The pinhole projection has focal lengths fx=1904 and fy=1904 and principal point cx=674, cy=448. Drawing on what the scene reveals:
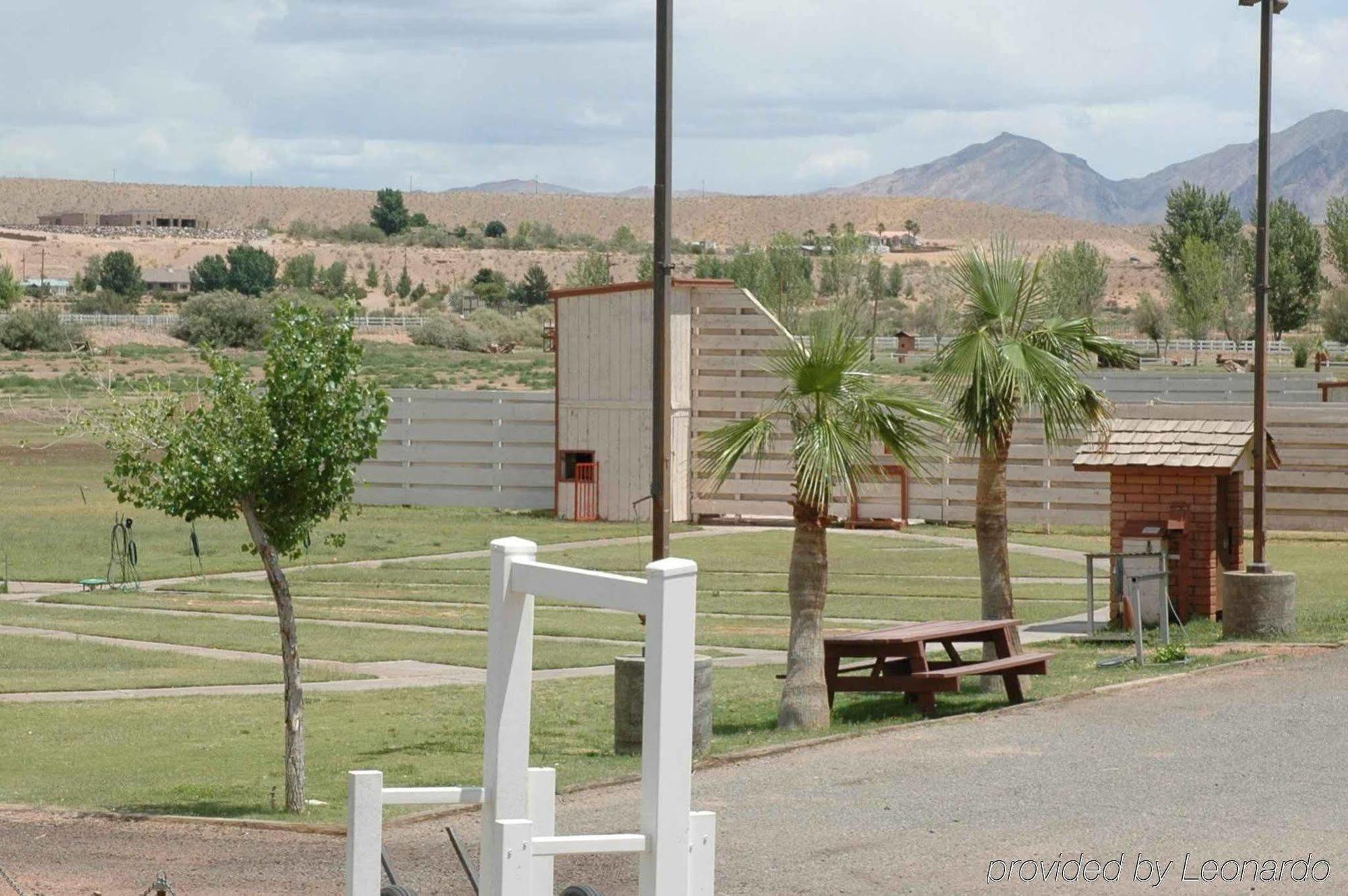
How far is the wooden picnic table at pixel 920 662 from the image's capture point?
1418cm

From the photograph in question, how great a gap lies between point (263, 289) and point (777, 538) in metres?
83.0

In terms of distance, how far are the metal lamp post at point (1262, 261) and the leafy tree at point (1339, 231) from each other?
72479mm

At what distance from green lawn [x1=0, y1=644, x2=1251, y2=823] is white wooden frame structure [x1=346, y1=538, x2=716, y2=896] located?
5.67 meters

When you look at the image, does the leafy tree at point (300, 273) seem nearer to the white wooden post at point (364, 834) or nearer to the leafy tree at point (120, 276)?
the leafy tree at point (120, 276)

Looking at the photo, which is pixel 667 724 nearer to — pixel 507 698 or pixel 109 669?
pixel 507 698

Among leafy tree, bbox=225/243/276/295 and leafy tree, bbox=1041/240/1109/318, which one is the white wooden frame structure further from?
leafy tree, bbox=225/243/276/295

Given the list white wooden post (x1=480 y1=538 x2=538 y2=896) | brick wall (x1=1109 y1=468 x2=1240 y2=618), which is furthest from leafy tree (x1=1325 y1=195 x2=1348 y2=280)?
white wooden post (x1=480 y1=538 x2=538 y2=896)

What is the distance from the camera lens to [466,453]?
1460 inches

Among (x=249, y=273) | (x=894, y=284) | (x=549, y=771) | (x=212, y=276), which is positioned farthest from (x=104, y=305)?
(x=549, y=771)

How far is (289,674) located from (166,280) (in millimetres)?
120322

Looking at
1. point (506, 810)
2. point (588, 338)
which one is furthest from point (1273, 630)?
point (588, 338)

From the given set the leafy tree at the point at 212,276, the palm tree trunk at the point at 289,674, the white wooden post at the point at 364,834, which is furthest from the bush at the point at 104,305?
the white wooden post at the point at 364,834

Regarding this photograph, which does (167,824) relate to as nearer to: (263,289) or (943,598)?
(943,598)

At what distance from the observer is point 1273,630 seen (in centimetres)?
1766
